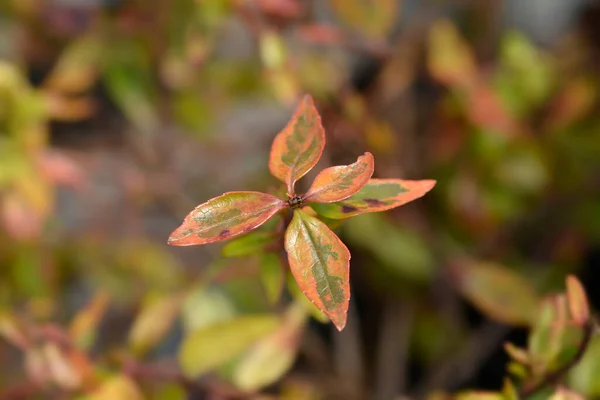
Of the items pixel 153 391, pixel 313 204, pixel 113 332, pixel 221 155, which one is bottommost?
pixel 113 332

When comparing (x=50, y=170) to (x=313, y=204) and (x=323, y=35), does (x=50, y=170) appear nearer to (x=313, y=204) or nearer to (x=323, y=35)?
(x=323, y=35)

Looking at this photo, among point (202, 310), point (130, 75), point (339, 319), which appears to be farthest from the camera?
point (130, 75)

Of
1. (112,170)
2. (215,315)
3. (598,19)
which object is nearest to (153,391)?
(215,315)

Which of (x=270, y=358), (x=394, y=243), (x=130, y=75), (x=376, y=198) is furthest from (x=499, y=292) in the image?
(x=130, y=75)

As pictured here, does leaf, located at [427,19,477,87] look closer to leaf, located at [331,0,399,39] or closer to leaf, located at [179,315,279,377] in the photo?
leaf, located at [331,0,399,39]

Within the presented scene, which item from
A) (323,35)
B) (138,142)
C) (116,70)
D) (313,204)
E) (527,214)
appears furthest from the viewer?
(138,142)

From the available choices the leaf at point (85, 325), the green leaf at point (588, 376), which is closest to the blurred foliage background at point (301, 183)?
the leaf at point (85, 325)

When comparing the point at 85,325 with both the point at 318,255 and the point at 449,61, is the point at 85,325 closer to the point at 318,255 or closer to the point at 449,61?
the point at 318,255
